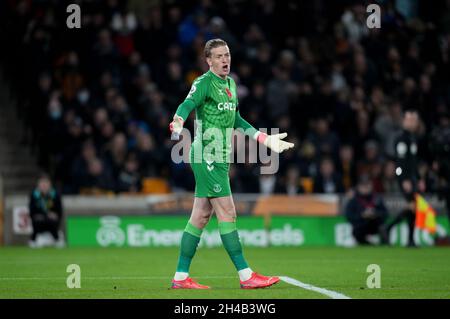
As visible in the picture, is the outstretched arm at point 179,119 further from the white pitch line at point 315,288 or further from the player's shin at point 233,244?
the white pitch line at point 315,288

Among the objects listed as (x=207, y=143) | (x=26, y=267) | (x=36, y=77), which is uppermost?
(x=36, y=77)

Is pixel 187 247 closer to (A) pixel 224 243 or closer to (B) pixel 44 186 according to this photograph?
(A) pixel 224 243

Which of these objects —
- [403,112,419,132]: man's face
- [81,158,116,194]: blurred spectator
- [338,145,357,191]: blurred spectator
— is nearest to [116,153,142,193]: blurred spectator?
[81,158,116,194]: blurred spectator

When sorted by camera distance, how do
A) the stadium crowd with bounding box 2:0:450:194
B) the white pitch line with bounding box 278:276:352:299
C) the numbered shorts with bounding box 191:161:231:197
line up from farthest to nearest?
the stadium crowd with bounding box 2:0:450:194, the numbered shorts with bounding box 191:161:231:197, the white pitch line with bounding box 278:276:352:299

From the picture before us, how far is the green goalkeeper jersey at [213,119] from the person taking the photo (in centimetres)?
1032

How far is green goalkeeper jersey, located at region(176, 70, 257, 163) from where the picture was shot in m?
10.3

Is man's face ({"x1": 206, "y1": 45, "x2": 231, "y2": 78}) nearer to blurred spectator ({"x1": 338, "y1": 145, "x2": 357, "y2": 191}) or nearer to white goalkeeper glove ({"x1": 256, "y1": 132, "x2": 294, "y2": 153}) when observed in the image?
white goalkeeper glove ({"x1": 256, "y1": 132, "x2": 294, "y2": 153})

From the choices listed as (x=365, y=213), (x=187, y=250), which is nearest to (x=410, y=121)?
(x=365, y=213)

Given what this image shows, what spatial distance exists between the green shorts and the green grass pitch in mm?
929

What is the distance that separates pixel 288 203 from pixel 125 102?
434 cm

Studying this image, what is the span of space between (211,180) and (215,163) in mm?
177
